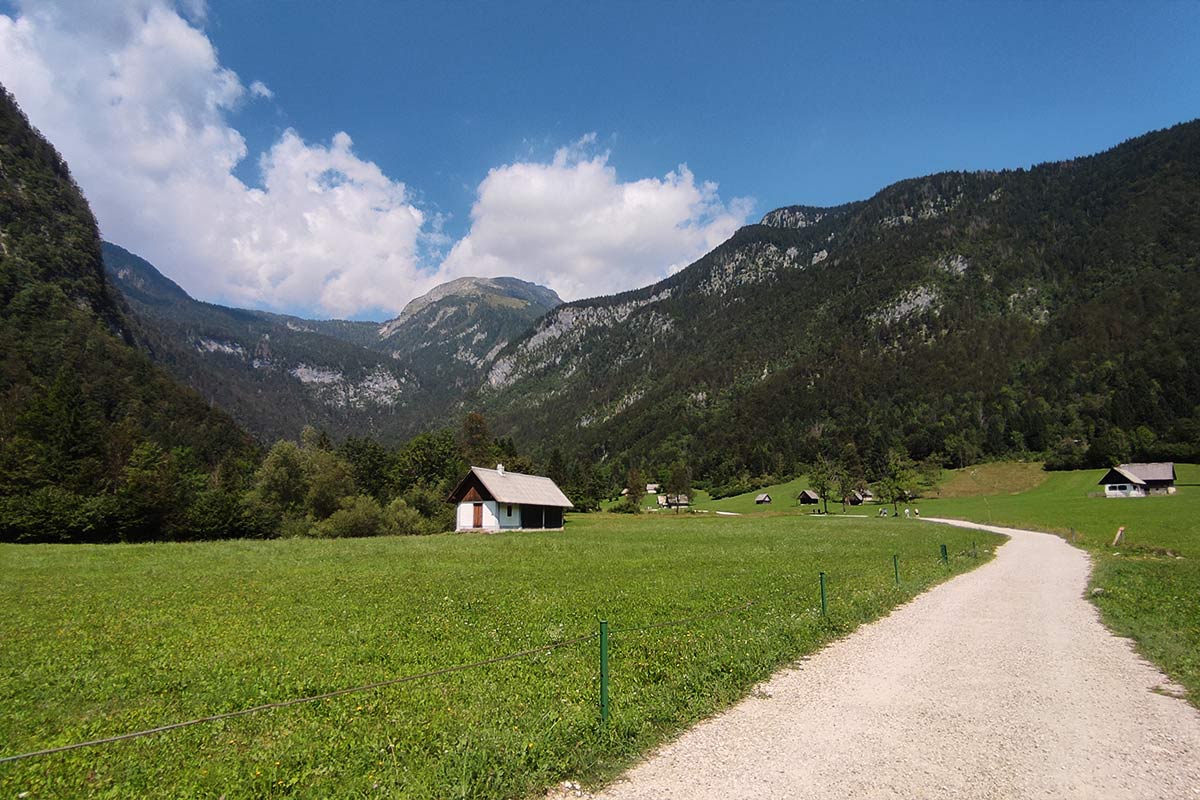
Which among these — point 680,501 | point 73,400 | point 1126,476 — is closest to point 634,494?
point 680,501

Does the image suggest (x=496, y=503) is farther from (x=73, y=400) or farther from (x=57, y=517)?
(x=73, y=400)

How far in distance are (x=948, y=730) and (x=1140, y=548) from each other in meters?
39.5

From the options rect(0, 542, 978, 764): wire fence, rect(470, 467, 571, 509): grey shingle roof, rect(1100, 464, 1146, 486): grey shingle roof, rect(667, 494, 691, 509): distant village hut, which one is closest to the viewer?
rect(0, 542, 978, 764): wire fence

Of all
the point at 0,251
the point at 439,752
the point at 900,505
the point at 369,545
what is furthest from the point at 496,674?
the point at 0,251

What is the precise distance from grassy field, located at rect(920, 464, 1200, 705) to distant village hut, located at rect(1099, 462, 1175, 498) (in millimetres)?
2993

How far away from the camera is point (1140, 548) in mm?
34625

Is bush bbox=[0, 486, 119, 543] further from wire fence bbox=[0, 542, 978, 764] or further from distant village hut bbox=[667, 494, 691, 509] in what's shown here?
distant village hut bbox=[667, 494, 691, 509]

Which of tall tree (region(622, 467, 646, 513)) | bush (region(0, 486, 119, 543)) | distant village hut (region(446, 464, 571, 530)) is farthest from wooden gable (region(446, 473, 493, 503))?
tall tree (region(622, 467, 646, 513))

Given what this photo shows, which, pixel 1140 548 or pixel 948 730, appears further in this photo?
pixel 1140 548

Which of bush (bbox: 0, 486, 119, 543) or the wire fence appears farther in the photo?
bush (bbox: 0, 486, 119, 543)

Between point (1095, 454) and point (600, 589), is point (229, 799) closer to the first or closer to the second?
point (600, 589)

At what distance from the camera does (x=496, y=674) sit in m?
10.3

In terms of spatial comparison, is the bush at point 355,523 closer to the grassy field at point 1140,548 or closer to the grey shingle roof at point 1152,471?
the grassy field at point 1140,548

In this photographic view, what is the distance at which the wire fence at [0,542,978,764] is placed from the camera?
5051 mm
